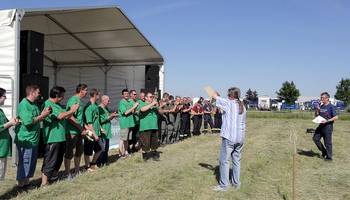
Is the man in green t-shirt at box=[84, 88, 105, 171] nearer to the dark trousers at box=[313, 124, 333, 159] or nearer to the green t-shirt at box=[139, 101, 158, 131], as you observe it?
the green t-shirt at box=[139, 101, 158, 131]

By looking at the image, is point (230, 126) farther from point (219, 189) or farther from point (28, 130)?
point (28, 130)

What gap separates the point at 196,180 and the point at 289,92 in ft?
208

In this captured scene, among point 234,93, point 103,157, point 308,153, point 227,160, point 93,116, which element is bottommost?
point 308,153

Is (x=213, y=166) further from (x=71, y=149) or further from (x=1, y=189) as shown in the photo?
(x=1, y=189)

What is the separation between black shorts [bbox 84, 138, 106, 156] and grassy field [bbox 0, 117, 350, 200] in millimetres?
392

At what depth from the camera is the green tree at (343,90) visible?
229ft

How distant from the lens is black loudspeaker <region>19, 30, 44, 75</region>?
9.50 metres

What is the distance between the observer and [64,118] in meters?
6.49

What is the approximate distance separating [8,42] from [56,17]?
485cm

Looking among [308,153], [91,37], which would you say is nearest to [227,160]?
[308,153]

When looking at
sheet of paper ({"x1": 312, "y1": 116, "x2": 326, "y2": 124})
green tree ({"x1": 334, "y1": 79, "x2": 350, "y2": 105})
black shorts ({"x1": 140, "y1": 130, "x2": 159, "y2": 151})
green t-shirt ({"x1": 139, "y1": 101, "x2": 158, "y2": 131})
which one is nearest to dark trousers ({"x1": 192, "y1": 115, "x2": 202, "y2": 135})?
sheet of paper ({"x1": 312, "y1": 116, "x2": 326, "y2": 124})

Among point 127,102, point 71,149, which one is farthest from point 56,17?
point 71,149

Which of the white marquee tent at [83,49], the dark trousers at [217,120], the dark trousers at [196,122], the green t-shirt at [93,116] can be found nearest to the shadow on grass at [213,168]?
Answer: the green t-shirt at [93,116]

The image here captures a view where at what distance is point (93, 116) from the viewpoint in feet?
25.6
